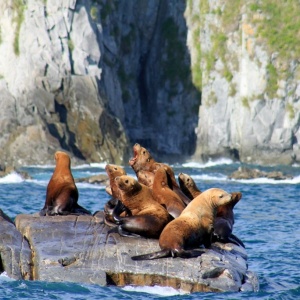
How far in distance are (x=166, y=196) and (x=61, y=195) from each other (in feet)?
6.71

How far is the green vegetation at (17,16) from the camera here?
61.3 m

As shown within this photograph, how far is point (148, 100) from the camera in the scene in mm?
72188

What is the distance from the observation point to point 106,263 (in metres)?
13.2

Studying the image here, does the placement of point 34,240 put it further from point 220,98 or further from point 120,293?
point 220,98

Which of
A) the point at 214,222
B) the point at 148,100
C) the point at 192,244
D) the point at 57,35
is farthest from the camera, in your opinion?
the point at 148,100

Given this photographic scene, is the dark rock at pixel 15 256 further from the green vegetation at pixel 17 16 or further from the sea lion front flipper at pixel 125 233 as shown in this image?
the green vegetation at pixel 17 16

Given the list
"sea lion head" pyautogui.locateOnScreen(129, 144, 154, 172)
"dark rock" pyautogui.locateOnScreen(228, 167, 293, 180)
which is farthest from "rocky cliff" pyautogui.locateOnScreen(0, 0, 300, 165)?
"sea lion head" pyautogui.locateOnScreen(129, 144, 154, 172)

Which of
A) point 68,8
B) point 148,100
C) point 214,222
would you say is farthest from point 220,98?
point 214,222

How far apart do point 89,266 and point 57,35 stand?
163 ft

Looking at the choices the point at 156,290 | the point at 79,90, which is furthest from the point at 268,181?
the point at 156,290

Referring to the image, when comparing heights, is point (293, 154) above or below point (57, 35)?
below

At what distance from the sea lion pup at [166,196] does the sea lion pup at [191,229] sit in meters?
0.63

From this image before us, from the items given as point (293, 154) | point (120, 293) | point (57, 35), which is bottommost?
point (293, 154)

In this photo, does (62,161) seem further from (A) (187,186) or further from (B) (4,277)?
(B) (4,277)
